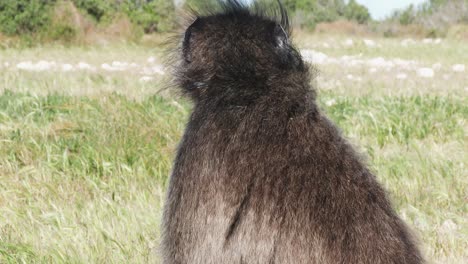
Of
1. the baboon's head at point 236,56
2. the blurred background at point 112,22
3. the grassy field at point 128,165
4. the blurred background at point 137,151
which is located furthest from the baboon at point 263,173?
the blurred background at point 112,22

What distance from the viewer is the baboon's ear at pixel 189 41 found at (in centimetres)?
251

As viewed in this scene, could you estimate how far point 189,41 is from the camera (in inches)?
98.7

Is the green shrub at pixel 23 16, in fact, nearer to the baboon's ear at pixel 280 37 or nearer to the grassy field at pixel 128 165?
the grassy field at pixel 128 165

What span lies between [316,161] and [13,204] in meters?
2.39

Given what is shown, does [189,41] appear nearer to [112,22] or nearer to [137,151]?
[137,151]

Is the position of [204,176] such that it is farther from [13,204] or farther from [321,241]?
[13,204]

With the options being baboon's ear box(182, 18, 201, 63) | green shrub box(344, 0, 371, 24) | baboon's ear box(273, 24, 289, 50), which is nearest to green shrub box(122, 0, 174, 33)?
green shrub box(344, 0, 371, 24)

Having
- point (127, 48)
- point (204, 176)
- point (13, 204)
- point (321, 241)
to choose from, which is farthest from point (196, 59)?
point (127, 48)

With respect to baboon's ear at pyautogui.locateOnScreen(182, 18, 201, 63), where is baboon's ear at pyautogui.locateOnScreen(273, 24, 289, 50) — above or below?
above

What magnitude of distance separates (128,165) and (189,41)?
2.38 meters

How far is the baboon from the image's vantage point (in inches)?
82.4

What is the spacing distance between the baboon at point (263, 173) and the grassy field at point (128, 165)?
43 centimetres

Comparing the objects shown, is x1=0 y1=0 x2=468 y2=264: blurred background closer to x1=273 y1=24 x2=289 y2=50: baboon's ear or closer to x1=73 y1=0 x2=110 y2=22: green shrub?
x1=273 y1=24 x2=289 y2=50: baboon's ear

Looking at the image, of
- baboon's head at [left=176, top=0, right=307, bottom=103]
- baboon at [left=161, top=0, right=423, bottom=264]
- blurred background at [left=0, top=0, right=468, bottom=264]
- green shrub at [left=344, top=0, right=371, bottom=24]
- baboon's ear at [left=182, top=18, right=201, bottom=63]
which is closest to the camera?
baboon at [left=161, top=0, right=423, bottom=264]
